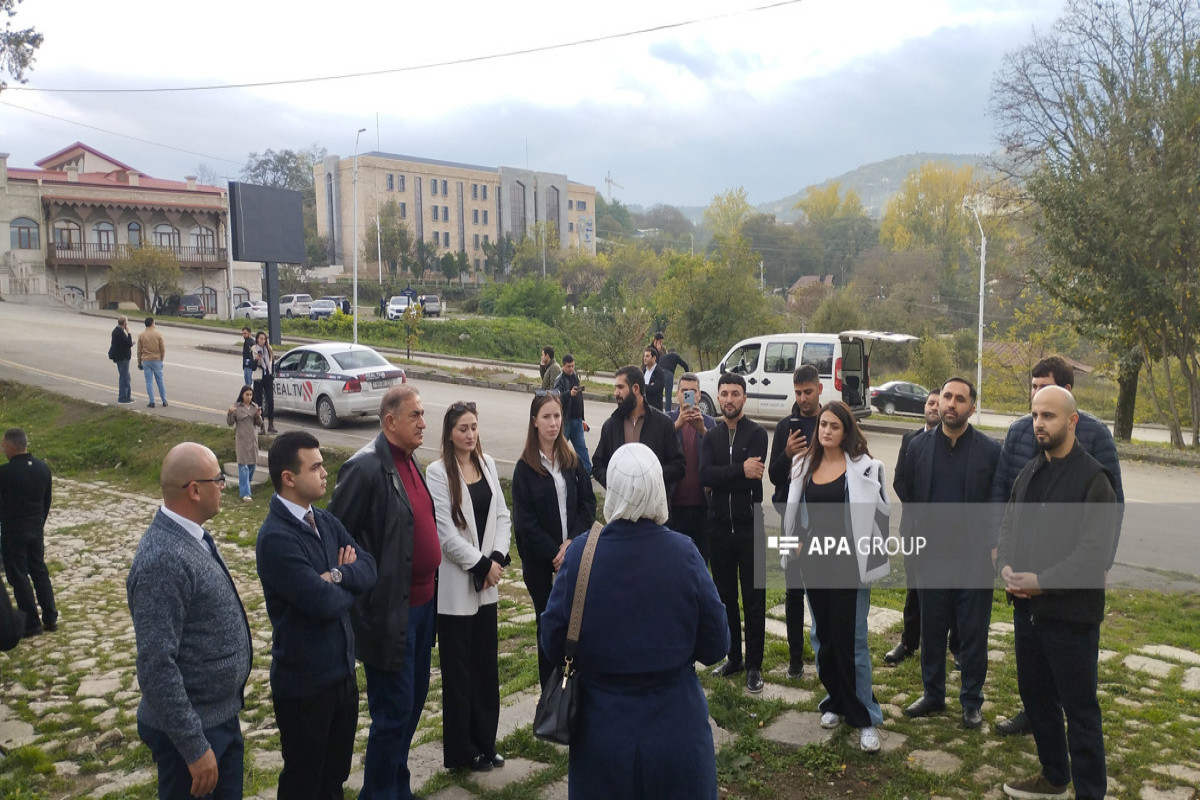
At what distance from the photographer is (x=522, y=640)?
22.7 ft

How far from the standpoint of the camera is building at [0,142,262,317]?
160ft

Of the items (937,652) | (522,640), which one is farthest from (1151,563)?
(522,640)

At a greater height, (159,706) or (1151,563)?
(159,706)

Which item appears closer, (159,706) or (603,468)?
(159,706)

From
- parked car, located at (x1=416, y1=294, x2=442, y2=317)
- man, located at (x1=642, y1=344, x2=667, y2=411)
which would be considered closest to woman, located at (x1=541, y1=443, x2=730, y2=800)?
man, located at (x1=642, y1=344, x2=667, y2=411)

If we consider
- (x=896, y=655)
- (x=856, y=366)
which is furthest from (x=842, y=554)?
(x=856, y=366)

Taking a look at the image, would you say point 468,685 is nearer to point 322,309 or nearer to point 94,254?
point 322,309

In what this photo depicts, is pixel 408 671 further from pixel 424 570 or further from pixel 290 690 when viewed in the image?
pixel 290 690

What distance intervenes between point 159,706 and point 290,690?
23.6 inches

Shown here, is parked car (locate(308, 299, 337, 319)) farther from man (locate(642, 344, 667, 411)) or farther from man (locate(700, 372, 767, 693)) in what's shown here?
man (locate(700, 372, 767, 693))

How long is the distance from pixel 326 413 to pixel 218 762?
13854 millimetres

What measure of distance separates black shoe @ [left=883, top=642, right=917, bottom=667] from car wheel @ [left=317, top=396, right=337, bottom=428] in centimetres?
1257

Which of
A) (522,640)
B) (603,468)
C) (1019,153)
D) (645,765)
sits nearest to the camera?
(645,765)

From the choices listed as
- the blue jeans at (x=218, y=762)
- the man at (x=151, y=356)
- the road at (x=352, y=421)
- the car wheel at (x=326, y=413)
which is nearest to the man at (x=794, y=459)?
the blue jeans at (x=218, y=762)
